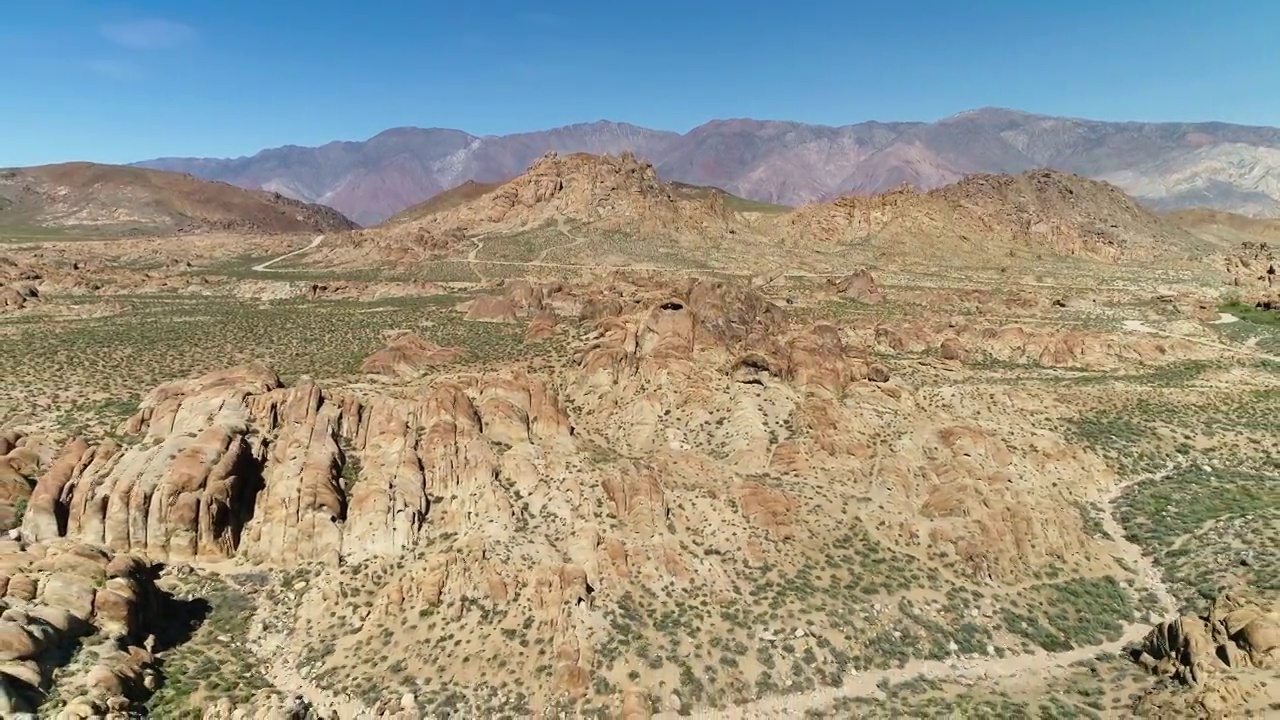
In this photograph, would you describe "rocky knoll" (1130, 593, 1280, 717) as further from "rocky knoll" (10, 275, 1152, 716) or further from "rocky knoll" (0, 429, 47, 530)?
"rocky knoll" (0, 429, 47, 530)

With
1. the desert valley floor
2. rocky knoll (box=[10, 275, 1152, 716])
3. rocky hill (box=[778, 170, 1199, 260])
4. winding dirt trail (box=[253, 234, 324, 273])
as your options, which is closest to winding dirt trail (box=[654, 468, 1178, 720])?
the desert valley floor

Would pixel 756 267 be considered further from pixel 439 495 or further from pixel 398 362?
pixel 439 495

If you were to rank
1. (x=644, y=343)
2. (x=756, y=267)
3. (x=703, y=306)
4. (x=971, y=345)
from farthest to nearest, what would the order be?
(x=756, y=267), (x=971, y=345), (x=703, y=306), (x=644, y=343)

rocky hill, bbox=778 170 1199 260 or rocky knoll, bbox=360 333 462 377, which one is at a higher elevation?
rocky hill, bbox=778 170 1199 260

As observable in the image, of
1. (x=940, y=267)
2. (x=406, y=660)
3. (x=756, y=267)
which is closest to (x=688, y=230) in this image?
(x=756, y=267)

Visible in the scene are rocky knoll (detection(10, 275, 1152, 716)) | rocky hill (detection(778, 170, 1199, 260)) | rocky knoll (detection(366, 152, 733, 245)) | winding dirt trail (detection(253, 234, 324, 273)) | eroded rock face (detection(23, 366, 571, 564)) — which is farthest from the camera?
rocky knoll (detection(366, 152, 733, 245))

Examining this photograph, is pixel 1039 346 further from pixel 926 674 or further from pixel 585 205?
pixel 585 205
